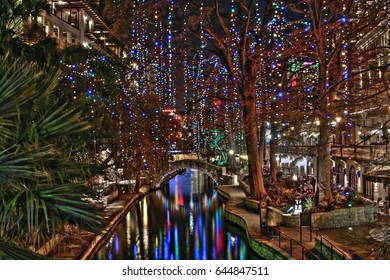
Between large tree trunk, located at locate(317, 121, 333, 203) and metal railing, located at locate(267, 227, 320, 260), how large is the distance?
321 centimetres

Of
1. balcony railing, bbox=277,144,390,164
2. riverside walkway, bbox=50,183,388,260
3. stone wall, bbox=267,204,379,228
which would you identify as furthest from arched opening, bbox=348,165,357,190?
stone wall, bbox=267,204,379,228

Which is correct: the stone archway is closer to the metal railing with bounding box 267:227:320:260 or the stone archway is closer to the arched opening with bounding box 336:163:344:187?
the arched opening with bounding box 336:163:344:187

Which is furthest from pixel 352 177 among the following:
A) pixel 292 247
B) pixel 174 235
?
pixel 292 247

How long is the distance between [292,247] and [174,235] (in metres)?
10.9

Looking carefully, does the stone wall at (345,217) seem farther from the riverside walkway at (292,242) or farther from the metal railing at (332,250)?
the metal railing at (332,250)

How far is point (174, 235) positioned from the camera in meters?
25.2

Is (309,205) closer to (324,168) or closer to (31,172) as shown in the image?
(324,168)

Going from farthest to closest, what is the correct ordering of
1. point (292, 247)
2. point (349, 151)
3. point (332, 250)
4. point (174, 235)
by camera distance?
point (349, 151) < point (174, 235) < point (292, 247) < point (332, 250)

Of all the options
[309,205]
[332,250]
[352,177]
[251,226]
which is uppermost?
[352,177]

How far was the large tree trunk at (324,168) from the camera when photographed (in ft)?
63.8

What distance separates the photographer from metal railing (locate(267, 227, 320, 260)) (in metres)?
13.8

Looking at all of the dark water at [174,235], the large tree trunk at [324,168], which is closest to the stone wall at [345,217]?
the large tree trunk at [324,168]

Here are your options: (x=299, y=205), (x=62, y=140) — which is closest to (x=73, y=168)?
(x=62, y=140)

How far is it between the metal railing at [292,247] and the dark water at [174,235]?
4.48 ft
